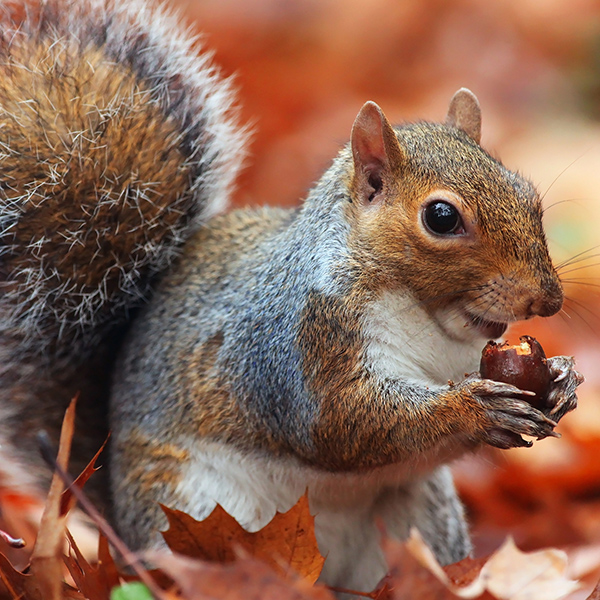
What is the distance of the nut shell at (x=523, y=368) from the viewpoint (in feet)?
5.42

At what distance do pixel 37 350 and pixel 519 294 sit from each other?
1194 mm

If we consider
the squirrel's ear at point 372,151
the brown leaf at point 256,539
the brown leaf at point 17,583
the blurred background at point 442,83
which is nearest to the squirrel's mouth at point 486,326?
the squirrel's ear at point 372,151

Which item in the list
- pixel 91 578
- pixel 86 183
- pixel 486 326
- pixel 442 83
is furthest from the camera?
pixel 442 83

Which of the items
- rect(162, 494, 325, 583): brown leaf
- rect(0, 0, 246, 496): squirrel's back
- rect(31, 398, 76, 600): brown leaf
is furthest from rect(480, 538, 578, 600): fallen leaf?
rect(0, 0, 246, 496): squirrel's back

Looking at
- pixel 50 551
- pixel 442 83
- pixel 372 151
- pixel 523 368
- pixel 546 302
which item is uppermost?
pixel 442 83

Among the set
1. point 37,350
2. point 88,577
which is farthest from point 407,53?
point 88,577

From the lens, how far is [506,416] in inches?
63.9

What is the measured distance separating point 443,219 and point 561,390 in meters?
0.41

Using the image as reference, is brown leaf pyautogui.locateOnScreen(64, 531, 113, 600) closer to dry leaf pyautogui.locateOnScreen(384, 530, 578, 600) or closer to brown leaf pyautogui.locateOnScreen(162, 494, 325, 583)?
brown leaf pyautogui.locateOnScreen(162, 494, 325, 583)

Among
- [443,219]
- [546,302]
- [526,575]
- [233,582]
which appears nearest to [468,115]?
[443,219]

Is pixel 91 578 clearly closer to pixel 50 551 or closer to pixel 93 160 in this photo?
pixel 50 551

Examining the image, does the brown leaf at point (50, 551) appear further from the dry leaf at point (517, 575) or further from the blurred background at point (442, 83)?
the blurred background at point (442, 83)

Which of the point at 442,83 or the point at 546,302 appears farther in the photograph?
the point at 442,83

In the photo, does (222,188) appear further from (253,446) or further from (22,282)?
(253,446)
